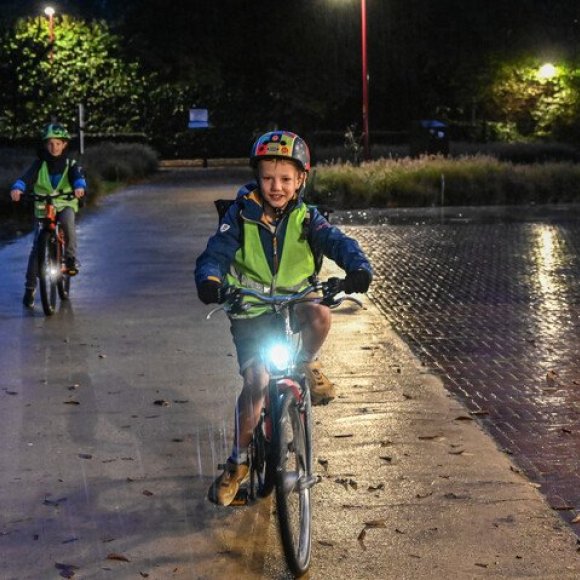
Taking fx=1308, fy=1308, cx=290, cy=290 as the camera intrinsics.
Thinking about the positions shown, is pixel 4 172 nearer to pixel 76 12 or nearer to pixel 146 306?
pixel 146 306

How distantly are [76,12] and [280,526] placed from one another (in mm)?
69071

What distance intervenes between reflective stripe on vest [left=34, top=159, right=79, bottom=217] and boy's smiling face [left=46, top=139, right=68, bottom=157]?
0.13 m

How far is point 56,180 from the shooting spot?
11930 millimetres

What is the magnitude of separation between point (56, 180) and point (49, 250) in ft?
2.16

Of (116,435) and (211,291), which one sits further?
(116,435)

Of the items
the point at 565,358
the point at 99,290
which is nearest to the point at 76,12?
the point at 99,290

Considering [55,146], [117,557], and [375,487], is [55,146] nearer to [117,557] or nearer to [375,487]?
[375,487]

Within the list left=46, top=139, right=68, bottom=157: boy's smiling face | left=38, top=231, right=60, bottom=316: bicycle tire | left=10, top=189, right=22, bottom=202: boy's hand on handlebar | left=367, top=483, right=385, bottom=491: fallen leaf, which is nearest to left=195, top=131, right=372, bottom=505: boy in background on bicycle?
left=367, top=483, right=385, bottom=491: fallen leaf

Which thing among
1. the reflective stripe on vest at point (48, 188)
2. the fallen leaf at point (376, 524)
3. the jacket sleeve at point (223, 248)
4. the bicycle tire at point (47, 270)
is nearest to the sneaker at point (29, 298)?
the bicycle tire at point (47, 270)

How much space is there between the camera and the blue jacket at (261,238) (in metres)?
5.49

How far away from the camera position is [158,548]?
17.6 ft

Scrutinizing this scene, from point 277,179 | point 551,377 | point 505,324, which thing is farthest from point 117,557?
point 505,324

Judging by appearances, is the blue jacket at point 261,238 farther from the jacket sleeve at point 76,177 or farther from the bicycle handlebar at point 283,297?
the jacket sleeve at point 76,177

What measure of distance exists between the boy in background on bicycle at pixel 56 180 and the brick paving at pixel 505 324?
119 inches
